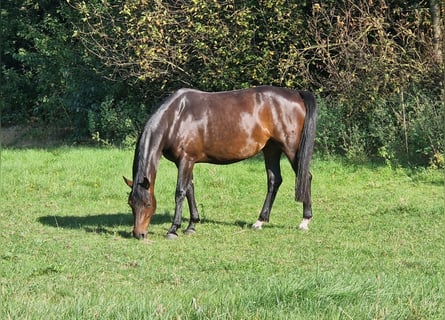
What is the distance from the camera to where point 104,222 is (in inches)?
379

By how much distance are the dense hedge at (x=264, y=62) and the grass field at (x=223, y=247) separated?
1311 millimetres

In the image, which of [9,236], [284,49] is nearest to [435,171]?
[284,49]

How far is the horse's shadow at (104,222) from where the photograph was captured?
9008mm

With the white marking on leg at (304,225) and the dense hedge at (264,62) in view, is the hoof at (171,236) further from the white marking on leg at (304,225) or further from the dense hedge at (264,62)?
the dense hedge at (264,62)

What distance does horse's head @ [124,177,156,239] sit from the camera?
840cm

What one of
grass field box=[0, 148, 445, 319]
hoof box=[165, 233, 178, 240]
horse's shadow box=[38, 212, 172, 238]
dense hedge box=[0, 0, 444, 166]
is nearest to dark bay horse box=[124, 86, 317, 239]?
hoof box=[165, 233, 178, 240]

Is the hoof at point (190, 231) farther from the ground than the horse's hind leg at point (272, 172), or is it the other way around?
the horse's hind leg at point (272, 172)

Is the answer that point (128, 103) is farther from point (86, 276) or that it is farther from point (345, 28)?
point (86, 276)

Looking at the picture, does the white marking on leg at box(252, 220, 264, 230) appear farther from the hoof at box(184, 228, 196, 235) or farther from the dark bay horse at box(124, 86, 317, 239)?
the hoof at box(184, 228, 196, 235)

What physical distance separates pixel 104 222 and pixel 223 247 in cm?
237

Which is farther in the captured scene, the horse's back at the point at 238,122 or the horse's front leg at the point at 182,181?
the horse's back at the point at 238,122

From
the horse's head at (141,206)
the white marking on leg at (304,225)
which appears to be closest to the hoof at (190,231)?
the horse's head at (141,206)

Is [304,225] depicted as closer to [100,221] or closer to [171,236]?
[171,236]

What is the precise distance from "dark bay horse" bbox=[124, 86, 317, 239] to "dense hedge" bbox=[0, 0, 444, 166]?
462cm
